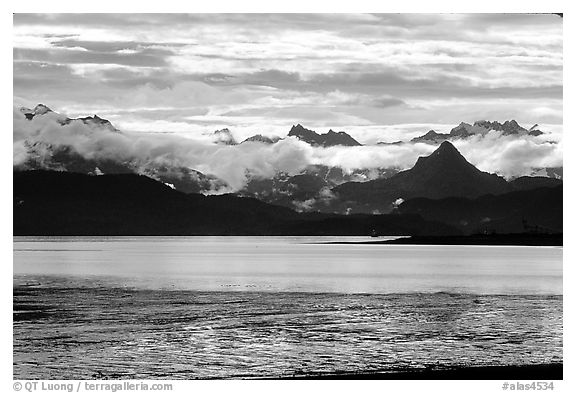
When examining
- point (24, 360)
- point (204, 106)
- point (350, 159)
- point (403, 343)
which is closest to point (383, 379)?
point (403, 343)

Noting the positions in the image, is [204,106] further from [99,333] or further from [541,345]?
[541,345]

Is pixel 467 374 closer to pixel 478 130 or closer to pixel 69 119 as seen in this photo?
pixel 478 130

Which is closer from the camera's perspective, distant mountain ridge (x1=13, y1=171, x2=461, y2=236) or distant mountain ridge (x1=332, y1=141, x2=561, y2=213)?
distant mountain ridge (x1=332, y1=141, x2=561, y2=213)

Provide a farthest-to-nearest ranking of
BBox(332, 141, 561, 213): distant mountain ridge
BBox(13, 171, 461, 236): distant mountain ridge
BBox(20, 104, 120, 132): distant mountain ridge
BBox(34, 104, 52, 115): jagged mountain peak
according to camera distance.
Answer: BBox(13, 171, 461, 236): distant mountain ridge < BBox(332, 141, 561, 213): distant mountain ridge < BBox(20, 104, 120, 132): distant mountain ridge < BBox(34, 104, 52, 115): jagged mountain peak

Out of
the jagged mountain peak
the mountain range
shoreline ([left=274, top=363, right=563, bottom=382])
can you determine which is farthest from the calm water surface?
the jagged mountain peak

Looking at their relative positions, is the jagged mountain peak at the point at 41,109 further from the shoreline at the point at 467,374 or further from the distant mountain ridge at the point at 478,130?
the shoreline at the point at 467,374

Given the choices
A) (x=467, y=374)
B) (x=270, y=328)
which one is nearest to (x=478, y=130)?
(x=270, y=328)

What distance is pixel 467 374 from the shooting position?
24.1 m

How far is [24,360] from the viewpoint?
2619cm

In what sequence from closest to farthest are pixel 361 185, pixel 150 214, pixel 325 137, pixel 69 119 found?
pixel 69 119, pixel 325 137, pixel 361 185, pixel 150 214

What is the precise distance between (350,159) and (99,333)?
26271 millimetres

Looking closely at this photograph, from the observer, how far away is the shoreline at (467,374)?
23844 mm

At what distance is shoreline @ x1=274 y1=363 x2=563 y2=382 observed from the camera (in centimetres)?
2384

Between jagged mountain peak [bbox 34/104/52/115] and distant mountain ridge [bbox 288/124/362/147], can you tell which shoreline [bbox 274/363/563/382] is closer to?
jagged mountain peak [bbox 34/104/52/115]
